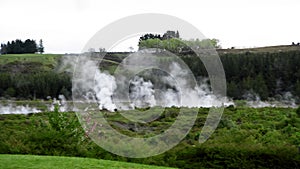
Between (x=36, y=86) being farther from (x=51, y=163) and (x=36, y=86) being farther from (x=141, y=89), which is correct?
(x=51, y=163)

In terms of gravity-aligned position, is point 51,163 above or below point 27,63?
below

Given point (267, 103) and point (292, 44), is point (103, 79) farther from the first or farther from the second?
point (292, 44)

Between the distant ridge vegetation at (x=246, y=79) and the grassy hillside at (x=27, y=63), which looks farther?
the grassy hillside at (x=27, y=63)

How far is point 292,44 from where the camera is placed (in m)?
108

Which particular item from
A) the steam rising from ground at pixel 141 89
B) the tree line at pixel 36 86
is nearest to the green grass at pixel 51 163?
the steam rising from ground at pixel 141 89

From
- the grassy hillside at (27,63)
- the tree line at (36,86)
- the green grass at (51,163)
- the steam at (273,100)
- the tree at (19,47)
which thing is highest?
the tree at (19,47)

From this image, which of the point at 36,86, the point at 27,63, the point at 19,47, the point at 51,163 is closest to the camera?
the point at 51,163

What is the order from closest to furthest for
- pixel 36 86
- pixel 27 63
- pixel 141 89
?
pixel 141 89 → pixel 36 86 → pixel 27 63

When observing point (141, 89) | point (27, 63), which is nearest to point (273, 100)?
point (141, 89)

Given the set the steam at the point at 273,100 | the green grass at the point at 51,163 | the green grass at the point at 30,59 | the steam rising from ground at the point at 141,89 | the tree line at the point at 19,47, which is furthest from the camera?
the tree line at the point at 19,47

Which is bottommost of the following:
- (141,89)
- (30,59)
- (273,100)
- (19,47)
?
(273,100)

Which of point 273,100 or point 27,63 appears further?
point 27,63

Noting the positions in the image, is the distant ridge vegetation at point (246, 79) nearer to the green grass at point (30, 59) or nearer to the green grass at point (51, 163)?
the green grass at point (30, 59)

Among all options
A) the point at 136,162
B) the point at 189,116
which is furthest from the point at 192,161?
the point at 189,116
